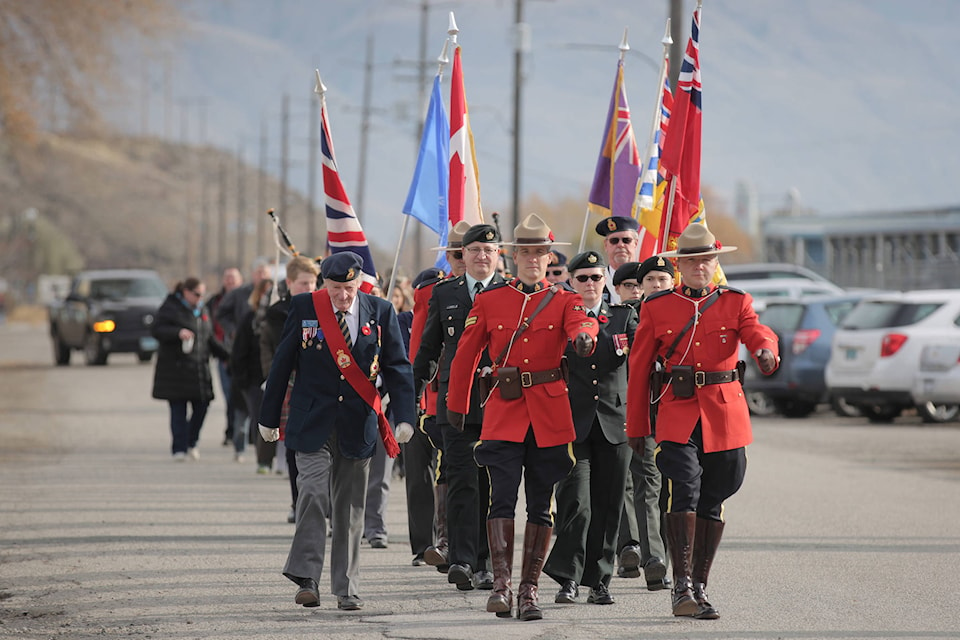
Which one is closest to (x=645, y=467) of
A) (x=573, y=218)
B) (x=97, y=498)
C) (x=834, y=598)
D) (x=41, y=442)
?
(x=834, y=598)

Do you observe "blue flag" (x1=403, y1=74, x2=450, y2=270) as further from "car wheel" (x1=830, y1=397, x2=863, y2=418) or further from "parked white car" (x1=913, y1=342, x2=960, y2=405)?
"car wheel" (x1=830, y1=397, x2=863, y2=418)

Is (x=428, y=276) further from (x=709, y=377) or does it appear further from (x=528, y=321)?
(x=709, y=377)

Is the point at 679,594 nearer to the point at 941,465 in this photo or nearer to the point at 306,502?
the point at 306,502

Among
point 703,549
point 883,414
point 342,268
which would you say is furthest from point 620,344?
point 883,414

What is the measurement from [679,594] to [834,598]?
3.37 ft

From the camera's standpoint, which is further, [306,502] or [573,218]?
[573,218]

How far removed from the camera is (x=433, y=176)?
1298 cm

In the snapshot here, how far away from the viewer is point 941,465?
15.8 meters

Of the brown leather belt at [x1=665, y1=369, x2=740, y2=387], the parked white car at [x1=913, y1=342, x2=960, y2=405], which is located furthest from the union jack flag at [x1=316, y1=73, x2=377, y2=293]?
the parked white car at [x1=913, y1=342, x2=960, y2=405]

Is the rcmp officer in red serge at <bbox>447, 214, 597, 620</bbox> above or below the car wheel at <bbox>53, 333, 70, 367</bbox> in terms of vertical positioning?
above

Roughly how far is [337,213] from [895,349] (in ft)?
33.7

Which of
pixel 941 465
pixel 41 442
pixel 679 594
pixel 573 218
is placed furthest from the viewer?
pixel 573 218

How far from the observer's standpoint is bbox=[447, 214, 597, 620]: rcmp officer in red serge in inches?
322

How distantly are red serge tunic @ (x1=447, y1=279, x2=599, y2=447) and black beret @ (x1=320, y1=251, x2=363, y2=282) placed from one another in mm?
648
